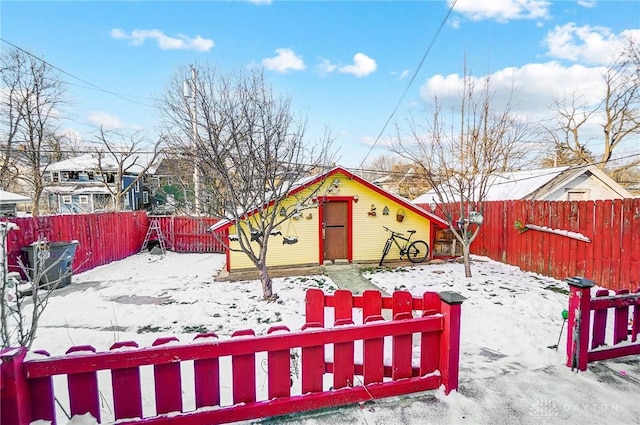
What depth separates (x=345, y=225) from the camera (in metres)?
8.98

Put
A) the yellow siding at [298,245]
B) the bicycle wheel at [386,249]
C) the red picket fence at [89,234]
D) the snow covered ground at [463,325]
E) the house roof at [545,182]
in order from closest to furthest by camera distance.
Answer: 1. the snow covered ground at [463,325]
2. the red picket fence at [89,234]
3. the yellow siding at [298,245]
4. the bicycle wheel at [386,249]
5. the house roof at [545,182]

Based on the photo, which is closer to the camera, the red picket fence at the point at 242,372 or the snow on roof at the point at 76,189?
the red picket fence at the point at 242,372

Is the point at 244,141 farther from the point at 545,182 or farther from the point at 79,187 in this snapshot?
the point at 79,187

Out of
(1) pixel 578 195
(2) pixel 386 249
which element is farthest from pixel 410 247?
(1) pixel 578 195

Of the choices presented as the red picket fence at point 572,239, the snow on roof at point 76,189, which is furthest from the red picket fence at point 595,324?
the snow on roof at point 76,189

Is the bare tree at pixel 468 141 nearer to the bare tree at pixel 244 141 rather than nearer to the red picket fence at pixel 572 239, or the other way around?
the red picket fence at pixel 572 239

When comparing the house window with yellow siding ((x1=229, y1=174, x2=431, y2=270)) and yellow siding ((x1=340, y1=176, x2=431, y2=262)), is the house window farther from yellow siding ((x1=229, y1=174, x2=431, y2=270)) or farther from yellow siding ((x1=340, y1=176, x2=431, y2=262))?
yellow siding ((x1=340, y1=176, x2=431, y2=262))

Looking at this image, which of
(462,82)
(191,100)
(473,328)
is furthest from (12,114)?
(473,328)

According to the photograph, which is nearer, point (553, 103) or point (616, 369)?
point (616, 369)

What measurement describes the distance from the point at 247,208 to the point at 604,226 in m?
7.03

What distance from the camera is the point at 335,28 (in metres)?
7.94

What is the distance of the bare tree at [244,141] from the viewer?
5.41 meters

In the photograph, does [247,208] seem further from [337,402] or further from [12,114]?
[12,114]

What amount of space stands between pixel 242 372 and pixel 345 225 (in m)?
7.20
